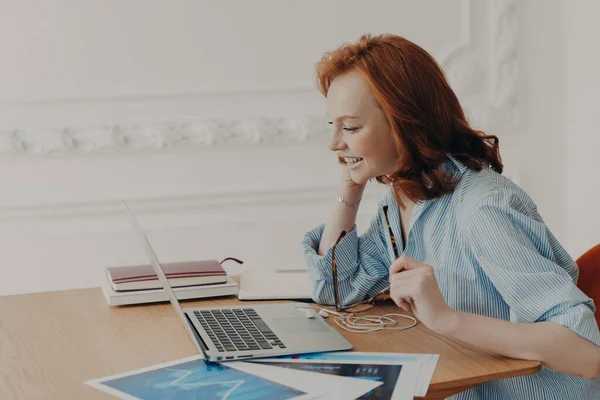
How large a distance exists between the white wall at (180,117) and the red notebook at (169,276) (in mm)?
1291

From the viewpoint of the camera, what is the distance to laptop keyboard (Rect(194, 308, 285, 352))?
160 cm

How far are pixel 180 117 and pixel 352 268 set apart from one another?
1633mm

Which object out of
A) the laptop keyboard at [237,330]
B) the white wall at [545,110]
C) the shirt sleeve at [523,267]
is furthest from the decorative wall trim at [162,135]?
the shirt sleeve at [523,267]

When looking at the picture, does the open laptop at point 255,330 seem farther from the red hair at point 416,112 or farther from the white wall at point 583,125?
the white wall at point 583,125

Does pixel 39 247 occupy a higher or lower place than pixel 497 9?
lower

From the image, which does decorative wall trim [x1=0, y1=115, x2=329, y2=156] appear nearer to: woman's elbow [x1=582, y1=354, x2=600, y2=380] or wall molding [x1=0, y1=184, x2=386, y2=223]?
wall molding [x1=0, y1=184, x2=386, y2=223]

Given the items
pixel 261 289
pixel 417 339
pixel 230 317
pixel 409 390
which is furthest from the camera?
pixel 261 289

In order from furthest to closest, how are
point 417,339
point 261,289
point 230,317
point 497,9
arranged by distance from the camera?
point 497,9 → point 261,289 → point 230,317 → point 417,339

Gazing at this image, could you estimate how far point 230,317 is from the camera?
1.81 m

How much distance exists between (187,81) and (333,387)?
7.30 feet

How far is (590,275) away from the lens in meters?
1.91

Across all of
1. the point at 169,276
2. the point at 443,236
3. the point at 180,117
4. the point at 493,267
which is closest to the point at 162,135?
the point at 180,117

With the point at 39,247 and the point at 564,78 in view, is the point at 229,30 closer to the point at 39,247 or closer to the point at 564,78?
the point at 39,247

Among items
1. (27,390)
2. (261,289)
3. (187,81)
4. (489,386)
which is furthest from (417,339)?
(187,81)
